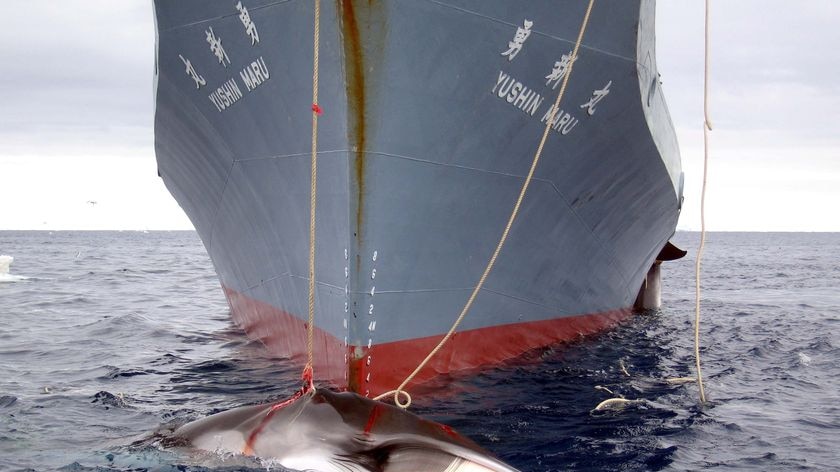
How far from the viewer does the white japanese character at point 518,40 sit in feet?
18.0

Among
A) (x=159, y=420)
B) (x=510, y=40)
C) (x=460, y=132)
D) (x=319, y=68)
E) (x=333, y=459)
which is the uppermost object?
(x=510, y=40)

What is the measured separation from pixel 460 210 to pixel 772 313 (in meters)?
10.0

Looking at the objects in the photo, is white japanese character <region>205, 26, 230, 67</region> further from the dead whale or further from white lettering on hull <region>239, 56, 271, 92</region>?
the dead whale

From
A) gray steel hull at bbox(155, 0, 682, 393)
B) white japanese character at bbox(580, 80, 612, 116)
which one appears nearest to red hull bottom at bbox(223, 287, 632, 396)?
gray steel hull at bbox(155, 0, 682, 393)

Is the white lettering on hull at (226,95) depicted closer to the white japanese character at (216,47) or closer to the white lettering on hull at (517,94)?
the white japanese character at (216,47)

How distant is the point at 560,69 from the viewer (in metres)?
5.83

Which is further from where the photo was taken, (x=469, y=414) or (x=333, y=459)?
(x=469, y=414)

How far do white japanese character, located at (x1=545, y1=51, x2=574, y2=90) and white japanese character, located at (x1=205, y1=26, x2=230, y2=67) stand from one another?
102 inches

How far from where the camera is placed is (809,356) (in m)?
8.90

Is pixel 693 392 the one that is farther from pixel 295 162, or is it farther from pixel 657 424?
pixel 295 162

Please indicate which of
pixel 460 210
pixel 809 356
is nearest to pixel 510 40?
pixel 460 210

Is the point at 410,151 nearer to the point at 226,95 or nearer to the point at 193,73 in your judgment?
the point at 226,95

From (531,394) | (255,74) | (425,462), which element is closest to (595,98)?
(531,394)

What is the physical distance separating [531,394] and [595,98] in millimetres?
2589
